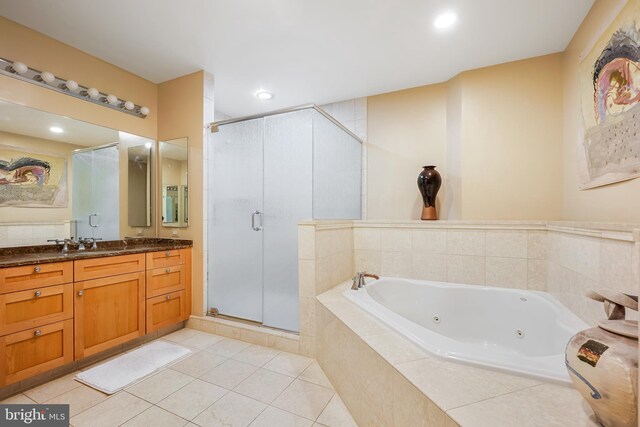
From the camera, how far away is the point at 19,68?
1.84 m

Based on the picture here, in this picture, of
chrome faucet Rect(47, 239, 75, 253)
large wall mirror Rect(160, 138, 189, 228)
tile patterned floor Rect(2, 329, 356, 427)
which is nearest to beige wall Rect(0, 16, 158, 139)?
large wall mirror Rect(160, 138, 189, 228)

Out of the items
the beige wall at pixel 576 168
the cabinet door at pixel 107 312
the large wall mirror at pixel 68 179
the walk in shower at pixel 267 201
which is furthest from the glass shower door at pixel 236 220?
the beige wall at pixel 576 168

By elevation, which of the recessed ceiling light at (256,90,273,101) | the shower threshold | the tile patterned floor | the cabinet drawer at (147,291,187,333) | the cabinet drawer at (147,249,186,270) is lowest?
the tile patterned floor

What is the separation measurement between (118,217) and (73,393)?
1416mm

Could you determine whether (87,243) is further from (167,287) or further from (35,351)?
(35,351)

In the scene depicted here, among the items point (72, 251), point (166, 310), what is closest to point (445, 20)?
point (166, 310)

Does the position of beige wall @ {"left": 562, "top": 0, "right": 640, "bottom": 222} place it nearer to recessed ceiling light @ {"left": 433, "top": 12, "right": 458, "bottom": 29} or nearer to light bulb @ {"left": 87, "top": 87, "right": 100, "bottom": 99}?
recessed ceiling light @ {"left": 433, "top": 12, "right": 458, "bottom": 29}

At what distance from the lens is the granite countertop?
161 cm

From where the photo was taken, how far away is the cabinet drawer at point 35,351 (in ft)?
4.81

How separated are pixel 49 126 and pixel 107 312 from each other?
147 centimetres

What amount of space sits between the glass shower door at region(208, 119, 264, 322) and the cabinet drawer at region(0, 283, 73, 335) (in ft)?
3.37

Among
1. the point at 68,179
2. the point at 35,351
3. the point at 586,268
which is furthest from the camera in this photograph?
the point at 68,179

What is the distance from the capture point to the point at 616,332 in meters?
0.66

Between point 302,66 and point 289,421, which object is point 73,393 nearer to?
point 289,421
